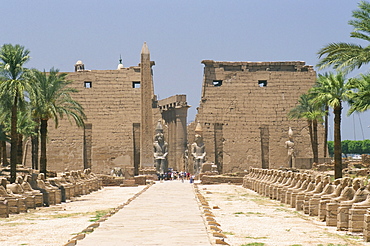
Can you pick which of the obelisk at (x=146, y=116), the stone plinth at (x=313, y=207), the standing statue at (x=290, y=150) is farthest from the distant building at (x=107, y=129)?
the stone plinth at (x=313, y=207)

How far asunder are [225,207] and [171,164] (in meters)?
26.7

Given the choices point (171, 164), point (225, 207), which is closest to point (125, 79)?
point (171, 164)

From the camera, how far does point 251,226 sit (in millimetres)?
13273

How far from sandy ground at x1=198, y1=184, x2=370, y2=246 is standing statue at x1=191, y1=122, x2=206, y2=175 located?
1993 centimetres

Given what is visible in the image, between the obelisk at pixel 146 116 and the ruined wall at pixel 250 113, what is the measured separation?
19.8 feet

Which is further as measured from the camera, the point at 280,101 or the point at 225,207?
the point at 280,101

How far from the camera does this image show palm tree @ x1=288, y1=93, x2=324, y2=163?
3741cm

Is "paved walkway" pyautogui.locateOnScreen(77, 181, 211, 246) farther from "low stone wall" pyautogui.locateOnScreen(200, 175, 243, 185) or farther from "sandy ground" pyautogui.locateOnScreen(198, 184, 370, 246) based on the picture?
"low stone wall" pyautogui.locateOnScreen(200, 175, 243, 185)

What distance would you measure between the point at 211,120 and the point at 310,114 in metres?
7.72

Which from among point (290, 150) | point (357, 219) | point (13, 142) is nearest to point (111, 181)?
point (290, 150)

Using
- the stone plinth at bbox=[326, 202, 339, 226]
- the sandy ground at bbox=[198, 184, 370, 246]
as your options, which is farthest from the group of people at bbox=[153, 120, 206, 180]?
the stone plinth at bbox=[326, 202, 339, 226]

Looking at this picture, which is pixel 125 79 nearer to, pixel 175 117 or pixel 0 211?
pixel 175 117

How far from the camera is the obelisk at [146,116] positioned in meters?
36.6

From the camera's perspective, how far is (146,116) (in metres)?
36.6
